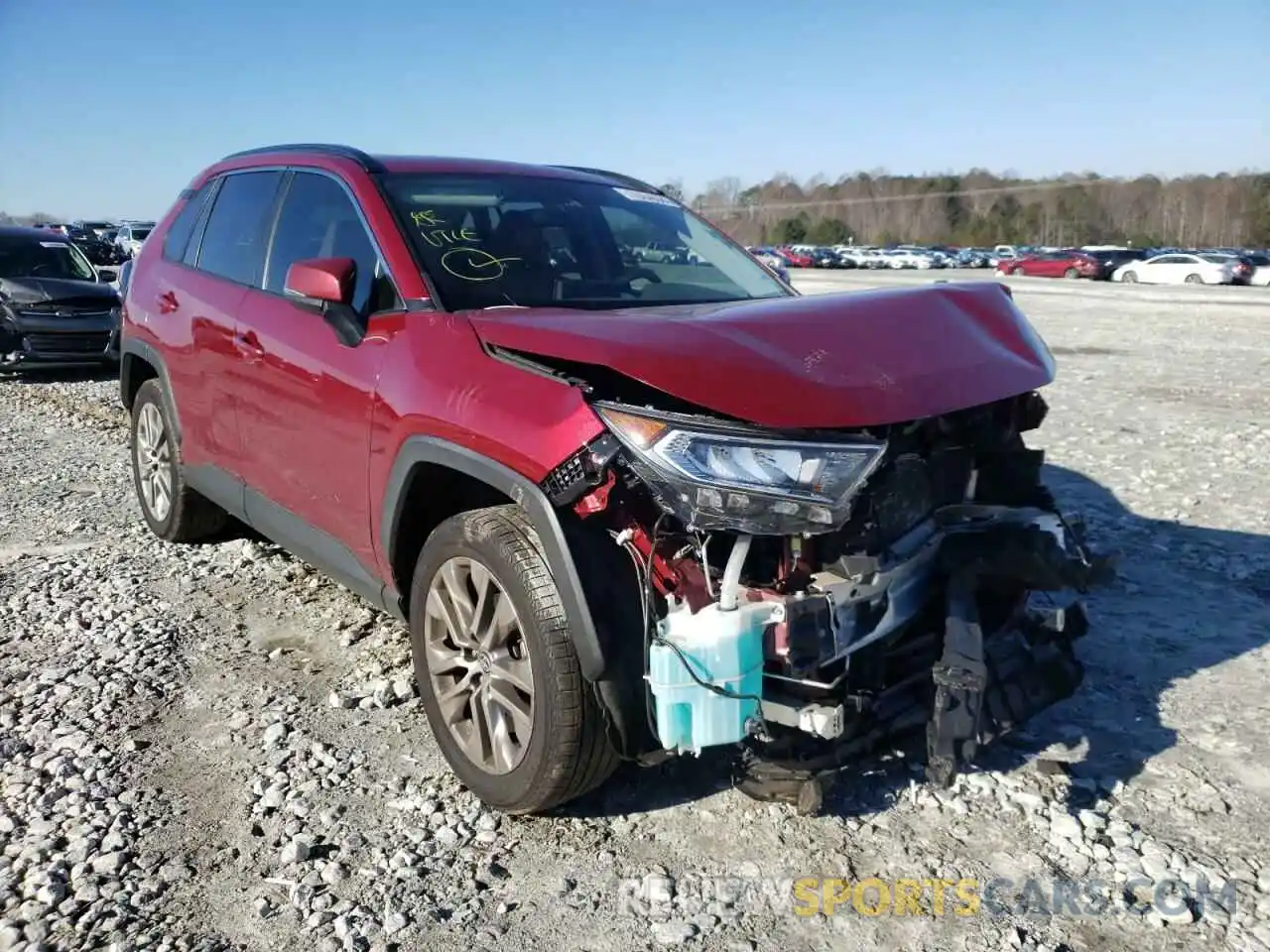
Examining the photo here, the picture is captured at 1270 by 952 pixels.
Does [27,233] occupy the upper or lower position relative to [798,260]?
upper

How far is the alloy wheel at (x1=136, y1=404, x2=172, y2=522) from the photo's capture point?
5410mm

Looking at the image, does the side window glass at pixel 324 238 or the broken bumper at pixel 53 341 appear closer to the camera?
the side window glass at pixel 324 238

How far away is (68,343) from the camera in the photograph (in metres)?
11.9

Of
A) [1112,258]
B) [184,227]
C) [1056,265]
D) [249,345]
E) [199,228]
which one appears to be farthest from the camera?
A: [1056,265]

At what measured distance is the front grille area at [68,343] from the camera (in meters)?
11.7

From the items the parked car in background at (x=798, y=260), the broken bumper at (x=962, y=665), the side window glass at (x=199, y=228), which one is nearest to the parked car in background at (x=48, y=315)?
the side window glass at (x=199, y=228)

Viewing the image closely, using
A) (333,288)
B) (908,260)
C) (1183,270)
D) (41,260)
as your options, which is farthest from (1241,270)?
(333,288)

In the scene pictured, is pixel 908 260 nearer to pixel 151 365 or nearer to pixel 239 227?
pixel 151 365

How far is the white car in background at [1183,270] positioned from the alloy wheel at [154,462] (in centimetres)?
4141

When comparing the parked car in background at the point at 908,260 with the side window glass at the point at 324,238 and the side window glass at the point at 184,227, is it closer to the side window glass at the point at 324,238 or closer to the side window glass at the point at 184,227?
the side window glass at the point at 184,227

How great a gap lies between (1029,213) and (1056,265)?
59.4m

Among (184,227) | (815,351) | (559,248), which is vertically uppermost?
(184,227)

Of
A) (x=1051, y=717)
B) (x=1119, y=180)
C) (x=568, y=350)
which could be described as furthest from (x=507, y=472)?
(x=1119, y=180)

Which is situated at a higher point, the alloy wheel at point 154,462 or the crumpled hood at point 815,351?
the crumpled hood at point 815,351
